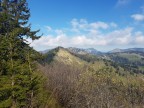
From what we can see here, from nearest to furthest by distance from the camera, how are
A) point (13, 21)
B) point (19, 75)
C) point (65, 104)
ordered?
point (19, 75)
point (13, 21)
point (65, 104)

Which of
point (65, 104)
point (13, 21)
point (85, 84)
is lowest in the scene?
point (65, 104)

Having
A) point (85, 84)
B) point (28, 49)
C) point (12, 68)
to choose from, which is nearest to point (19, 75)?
point (12, 68)

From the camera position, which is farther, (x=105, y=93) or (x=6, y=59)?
(x=105, y=93)

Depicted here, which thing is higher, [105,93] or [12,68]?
[12,68]

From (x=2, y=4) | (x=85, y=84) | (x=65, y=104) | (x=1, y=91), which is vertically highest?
(x=2, y=4)

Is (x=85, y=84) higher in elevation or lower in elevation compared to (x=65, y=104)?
higher

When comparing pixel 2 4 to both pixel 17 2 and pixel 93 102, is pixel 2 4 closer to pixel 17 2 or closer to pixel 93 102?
pixel 17 2

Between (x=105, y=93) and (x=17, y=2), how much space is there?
18951 millimetres

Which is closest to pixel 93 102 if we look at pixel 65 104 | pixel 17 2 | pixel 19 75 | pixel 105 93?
pixel 105 93

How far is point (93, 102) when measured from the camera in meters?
34.8

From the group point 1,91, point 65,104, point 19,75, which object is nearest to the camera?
point 1,91

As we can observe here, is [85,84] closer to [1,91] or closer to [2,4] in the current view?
[2,4]

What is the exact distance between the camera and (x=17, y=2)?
34.8m

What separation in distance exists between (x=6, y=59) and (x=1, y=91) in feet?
11.4
